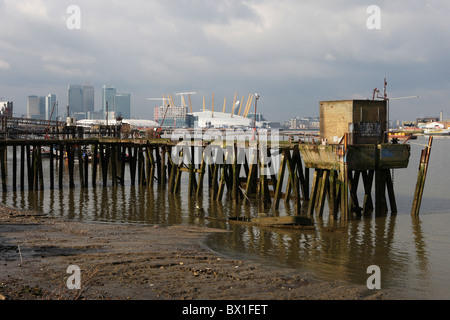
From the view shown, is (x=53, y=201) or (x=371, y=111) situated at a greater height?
(x=371, y=111)

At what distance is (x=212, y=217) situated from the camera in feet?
100

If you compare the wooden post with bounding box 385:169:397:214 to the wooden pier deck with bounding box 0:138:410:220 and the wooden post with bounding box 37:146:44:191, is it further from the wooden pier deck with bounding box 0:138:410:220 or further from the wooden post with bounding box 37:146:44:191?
the wooden post with bounding box 37:146:44:191

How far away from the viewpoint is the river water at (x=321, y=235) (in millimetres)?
18656

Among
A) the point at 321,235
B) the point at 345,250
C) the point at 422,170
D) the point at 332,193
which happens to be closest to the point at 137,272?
the point at 345,250

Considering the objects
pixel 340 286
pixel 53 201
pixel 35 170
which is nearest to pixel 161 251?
pixel 340 286

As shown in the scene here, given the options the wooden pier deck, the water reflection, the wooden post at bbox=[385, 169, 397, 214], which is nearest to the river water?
the water reflection

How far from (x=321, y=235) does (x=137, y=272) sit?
11.8 m

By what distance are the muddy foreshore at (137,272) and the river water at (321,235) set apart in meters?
1.61

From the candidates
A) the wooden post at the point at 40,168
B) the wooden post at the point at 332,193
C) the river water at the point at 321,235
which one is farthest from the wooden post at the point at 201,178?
the wooden post at the point at 40,168

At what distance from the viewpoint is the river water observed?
61.2 feet
